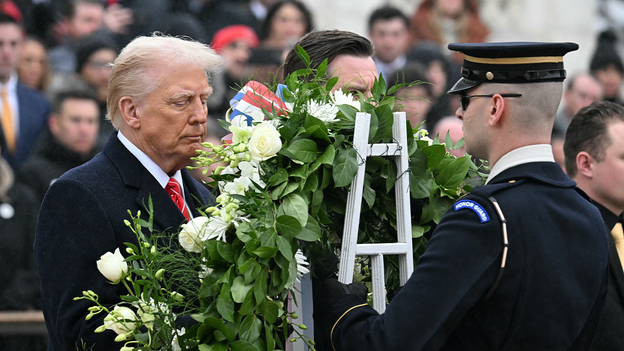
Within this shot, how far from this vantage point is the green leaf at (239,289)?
5.69 ft

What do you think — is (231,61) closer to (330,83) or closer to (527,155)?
(330,83)

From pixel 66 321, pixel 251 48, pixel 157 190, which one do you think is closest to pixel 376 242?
pixel 157 190

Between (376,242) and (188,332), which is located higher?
(376,242)

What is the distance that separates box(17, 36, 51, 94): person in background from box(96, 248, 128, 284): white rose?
3793mm

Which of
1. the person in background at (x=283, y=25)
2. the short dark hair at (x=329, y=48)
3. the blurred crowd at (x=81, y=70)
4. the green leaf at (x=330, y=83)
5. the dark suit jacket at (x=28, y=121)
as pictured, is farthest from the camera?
the person in background at (x=283, y=25)

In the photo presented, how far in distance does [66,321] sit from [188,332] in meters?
0.48

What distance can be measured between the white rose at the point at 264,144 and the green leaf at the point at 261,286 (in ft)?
1.04

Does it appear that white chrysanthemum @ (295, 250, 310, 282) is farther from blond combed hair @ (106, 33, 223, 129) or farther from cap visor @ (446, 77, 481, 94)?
blond combed hair @ (106, 33, 223, 129)

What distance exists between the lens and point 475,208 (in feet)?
5.65

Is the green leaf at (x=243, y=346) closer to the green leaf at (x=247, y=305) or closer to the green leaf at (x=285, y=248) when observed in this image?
the green leaf at (x=247, y=305)

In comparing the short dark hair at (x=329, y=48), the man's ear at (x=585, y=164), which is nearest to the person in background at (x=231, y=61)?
the short dark hair at (x=329, y=48)

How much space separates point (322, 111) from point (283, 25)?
14.4 feet

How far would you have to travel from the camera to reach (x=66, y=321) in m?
2.02

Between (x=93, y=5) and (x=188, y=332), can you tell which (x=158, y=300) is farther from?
(x=93, y=5)
